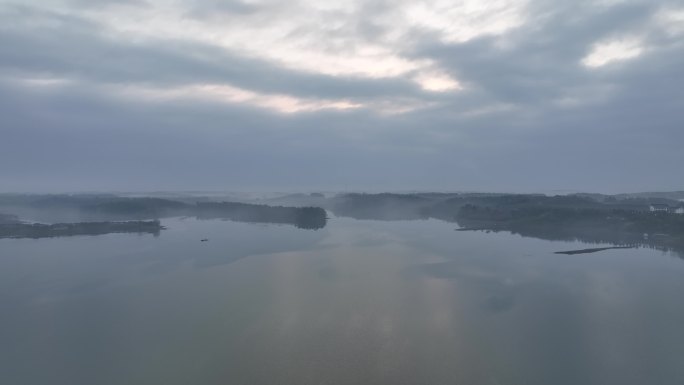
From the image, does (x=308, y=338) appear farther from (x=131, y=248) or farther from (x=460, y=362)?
(x=131, y=248)

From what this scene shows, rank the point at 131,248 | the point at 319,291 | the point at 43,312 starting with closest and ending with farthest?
the point at 43,312
the point at 319,291
the point at 131,248

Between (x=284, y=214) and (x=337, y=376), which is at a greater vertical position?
(x=284, y=214)

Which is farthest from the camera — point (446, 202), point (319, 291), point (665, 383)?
point (446, 202)

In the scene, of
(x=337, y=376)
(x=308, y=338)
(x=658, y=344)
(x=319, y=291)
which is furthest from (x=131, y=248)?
(x=658, y=344)

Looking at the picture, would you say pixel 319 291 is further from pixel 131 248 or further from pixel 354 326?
pixel 131 248

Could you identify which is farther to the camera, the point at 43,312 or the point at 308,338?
the point at 43,312

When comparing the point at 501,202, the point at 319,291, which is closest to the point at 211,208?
the point at 501,202
